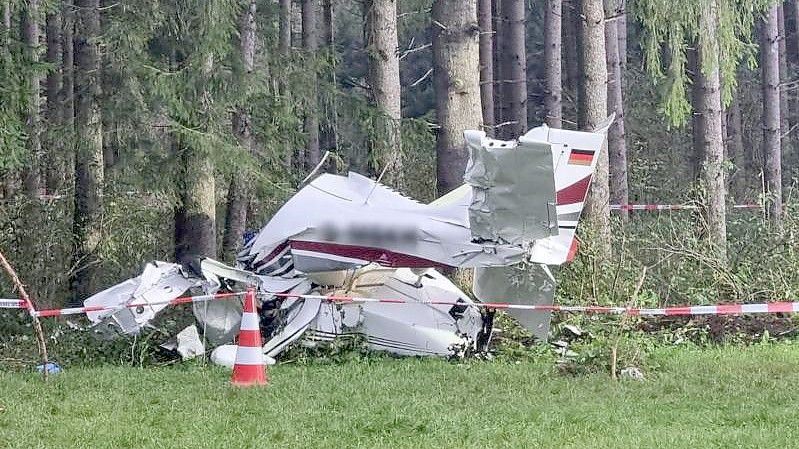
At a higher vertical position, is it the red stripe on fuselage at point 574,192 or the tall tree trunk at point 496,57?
the tall tree trunk at point 496,57

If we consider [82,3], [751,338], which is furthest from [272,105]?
[751,338]

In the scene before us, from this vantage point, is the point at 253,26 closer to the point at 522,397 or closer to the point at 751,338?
the point at 751,338

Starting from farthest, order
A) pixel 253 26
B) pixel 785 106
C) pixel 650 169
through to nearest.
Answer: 1. pixel 785 106
2. pixel 650 169
3. pixel 253 26

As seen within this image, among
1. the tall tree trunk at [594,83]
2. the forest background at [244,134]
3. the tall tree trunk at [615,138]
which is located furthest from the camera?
the tall tree trunk at [615,138]

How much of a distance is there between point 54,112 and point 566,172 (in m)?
9.00

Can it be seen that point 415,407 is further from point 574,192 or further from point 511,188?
point 574,192

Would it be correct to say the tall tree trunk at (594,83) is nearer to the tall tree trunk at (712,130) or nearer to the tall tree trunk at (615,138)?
the tall tree trunk at (712,130)

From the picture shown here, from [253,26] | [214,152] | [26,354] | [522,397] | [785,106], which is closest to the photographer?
[522,397]

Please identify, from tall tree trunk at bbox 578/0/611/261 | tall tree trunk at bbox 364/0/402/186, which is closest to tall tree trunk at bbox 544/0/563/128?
tall tree trunk at bbox 578/0/611/261

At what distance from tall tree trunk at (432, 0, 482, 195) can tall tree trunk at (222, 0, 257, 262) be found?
2.42 meters

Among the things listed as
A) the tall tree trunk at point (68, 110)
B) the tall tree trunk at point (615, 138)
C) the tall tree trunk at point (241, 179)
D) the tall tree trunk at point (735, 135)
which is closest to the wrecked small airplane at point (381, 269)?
the tall tree trunk at point (68, 110)

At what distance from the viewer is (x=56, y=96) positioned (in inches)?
663

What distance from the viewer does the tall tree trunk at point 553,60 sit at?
71.2 feet

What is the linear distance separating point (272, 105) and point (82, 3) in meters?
2.69
